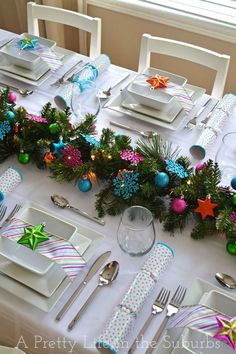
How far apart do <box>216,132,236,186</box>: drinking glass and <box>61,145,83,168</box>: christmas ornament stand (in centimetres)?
39

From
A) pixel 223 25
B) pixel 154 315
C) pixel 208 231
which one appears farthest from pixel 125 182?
pixel 223 25

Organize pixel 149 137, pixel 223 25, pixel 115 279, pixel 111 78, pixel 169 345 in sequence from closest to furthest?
pixel 169 345, pixel 115 279, pixel 149 137, pixel 111 78, pixel 223 25

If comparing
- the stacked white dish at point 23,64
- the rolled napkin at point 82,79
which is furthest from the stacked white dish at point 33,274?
the stacked white dish at point 23,64

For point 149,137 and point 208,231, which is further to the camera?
point 149,137

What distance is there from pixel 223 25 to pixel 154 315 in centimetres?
172

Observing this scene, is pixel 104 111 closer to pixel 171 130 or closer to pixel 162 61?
pixel 171 130

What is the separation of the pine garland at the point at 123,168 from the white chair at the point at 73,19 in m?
0.60

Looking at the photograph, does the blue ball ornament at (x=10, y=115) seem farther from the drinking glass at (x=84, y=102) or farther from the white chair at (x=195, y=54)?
the white chair at (x=195, y=54)

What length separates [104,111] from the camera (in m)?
1.35

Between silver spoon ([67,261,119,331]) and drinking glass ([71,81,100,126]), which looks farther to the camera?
drinking glass ([71,81,100,126])

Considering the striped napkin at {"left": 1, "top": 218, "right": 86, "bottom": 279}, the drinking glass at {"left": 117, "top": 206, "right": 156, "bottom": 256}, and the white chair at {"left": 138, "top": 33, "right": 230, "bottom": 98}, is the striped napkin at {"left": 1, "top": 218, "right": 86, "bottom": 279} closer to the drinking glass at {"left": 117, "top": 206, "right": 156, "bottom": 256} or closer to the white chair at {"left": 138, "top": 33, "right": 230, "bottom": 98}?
the drinking glass at {"left": 117, "top": 206, "right": 156, "bottom": 256}

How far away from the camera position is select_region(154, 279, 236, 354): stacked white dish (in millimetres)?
754

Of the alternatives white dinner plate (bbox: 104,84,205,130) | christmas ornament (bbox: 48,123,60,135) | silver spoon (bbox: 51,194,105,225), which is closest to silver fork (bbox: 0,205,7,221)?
silver spoon (bbox: 51,194,105,225)

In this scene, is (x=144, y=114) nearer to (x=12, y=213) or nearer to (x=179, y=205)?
(x=179, y=205)
